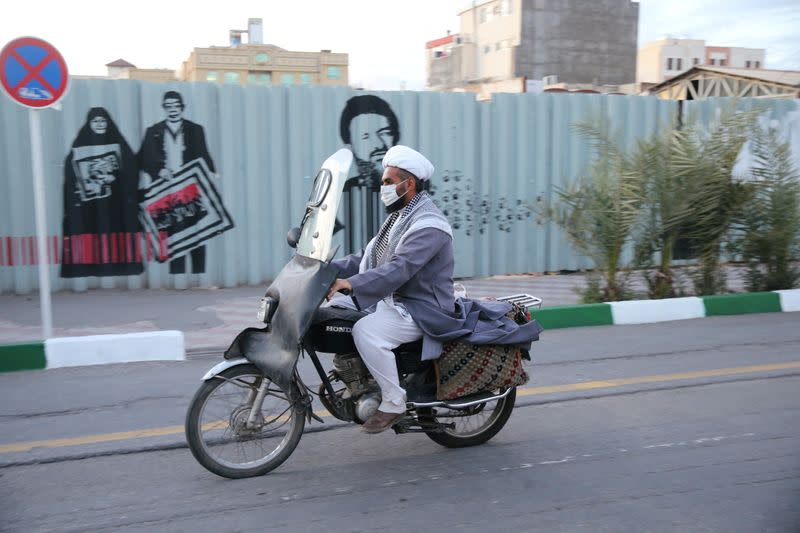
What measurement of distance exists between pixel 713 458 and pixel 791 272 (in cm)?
566

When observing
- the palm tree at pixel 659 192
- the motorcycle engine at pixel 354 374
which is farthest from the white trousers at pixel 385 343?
the palm tree at pixel 659 192

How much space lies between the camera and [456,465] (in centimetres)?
408

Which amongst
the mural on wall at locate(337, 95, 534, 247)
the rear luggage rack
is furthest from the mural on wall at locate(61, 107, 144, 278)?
the rear luggage rack

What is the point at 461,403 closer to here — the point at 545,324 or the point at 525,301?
the point at 525,301

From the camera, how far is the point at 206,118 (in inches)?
356

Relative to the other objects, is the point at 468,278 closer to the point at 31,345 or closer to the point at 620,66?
the point at 31,345

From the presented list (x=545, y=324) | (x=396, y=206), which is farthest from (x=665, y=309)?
(x=396, y=206)

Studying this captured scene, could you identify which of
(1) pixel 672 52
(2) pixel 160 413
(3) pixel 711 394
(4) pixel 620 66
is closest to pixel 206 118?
(2) pixel 160 413

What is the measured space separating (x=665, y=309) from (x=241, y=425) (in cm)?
565

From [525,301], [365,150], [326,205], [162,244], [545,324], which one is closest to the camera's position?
[326,205]

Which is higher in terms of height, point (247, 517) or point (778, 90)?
point (778, 90)

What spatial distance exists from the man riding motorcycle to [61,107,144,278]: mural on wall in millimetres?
5688

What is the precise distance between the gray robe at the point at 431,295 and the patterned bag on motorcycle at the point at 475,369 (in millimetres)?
65

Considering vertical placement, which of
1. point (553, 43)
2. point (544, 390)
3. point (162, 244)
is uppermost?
point (553, 43)
